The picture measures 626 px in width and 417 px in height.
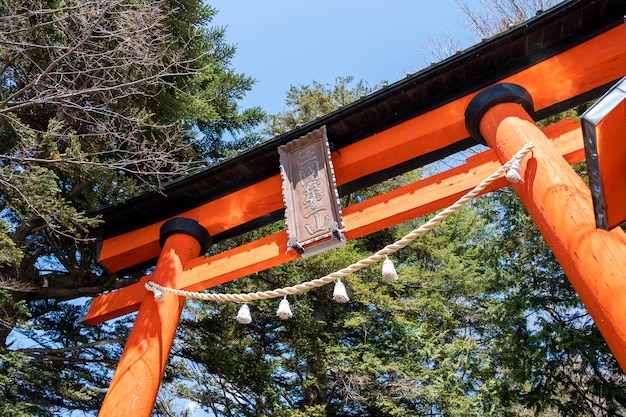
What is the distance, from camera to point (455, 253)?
419 inches

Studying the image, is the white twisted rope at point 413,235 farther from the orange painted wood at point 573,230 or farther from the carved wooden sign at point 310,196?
the carved wooden sign at point 310,196

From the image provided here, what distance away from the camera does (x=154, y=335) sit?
12.2ft

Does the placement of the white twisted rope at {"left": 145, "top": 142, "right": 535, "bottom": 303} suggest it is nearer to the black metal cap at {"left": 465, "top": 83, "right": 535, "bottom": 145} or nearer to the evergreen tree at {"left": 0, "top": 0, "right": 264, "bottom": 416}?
the black metal cap at {"left": 465, "top": 83, "right": 535, "bottom": 145}

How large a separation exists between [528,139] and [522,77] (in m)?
0.90

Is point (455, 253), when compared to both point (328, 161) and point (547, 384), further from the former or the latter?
point (328, 161)

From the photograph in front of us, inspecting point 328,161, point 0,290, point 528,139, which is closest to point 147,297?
point 0,290

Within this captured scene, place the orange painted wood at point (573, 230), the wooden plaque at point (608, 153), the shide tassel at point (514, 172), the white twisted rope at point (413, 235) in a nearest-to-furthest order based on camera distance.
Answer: the wooden plaque at point (608, 153) < the orange painted wood at point (573, 230) < the white twisted rope at point (413, 235) < the shide tassel at point (514, 172)

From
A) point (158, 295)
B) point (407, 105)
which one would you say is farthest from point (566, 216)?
point (158, 295)

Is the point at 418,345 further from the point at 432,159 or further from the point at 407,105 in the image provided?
the point at 407,105

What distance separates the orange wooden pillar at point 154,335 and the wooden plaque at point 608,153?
337 centimetres

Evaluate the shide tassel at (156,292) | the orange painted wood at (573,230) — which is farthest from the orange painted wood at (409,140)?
the shide tassel at (156,292)

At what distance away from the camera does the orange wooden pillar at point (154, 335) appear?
11.1ft

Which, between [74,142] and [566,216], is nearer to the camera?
[566,216]

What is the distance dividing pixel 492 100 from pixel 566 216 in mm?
1331
